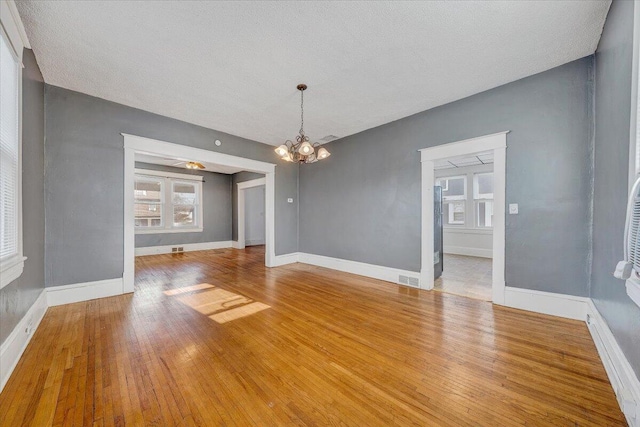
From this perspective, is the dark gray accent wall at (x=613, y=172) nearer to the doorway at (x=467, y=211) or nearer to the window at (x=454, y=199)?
the doorway at (x=467, y=211)

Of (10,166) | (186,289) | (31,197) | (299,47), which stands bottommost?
(186,289)

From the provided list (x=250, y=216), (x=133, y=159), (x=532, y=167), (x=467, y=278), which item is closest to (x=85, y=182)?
(x=133, y=159)

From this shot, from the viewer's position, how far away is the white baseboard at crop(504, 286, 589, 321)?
2.63 meters

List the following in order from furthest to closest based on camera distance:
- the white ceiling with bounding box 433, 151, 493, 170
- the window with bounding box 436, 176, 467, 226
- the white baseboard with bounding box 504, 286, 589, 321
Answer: the window with bounding box 436, 176, 467, 226
the white ceiling with bounding box 433, 151, 493, 170
the white baseboard with bounding box 504, 286, 589, 321

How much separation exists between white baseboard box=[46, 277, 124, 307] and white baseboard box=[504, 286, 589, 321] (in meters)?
5.50

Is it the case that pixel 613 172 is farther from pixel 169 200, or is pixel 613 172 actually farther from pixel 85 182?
pixel 169 200

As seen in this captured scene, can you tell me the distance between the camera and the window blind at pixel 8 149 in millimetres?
1757

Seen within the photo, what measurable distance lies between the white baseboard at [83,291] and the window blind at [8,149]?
1.56 metres

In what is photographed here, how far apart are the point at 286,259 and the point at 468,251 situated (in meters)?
5.36

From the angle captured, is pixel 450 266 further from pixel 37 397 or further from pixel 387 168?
pixel 37 397

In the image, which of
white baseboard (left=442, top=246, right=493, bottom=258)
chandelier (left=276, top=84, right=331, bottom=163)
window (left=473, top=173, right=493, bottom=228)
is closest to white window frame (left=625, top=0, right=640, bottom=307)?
chandelier (left=276, top=84, right=331, bottom=163)

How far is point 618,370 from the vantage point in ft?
5.26

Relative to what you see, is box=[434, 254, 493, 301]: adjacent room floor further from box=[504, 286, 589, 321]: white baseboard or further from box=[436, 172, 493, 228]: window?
box=[436, 172, 493, 228]: window

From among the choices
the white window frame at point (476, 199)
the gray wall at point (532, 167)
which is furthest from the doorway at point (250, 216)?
the white window frame at point (476, 199)
